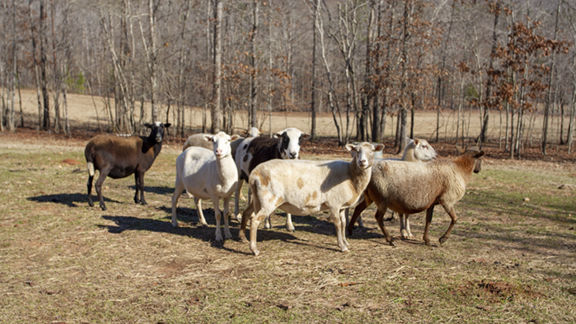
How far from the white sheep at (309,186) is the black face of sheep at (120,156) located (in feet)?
13.4

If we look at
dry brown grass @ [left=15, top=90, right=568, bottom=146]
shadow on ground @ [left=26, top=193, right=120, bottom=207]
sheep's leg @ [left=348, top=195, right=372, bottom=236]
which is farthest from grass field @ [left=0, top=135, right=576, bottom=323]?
dry brown grass @ [left=15, top=90, right=568, bottom=146]

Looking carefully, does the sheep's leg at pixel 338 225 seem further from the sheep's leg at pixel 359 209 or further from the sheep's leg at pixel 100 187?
the sheep's leg at pixel 100 187

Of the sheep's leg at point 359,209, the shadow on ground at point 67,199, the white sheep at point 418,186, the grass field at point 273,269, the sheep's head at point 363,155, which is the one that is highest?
the sheep's head at point 363,155

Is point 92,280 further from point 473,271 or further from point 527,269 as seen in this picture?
point 527,269

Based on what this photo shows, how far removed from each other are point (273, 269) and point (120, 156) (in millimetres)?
5595

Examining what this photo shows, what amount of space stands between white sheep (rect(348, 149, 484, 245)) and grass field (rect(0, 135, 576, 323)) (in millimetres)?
610

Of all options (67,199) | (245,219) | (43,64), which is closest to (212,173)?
(245,219)

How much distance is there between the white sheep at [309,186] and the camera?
285 inches

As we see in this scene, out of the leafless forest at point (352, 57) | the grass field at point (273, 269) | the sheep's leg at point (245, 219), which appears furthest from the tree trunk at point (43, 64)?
the sheep's leg at point (245, 219)

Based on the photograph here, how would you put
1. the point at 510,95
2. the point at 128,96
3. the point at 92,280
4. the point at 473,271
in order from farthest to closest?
the point at 128,96
the point at 510,95
the point at 473,271
the point at 92,280

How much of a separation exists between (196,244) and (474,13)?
27029mm

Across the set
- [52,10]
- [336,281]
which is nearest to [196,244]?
[336,281]

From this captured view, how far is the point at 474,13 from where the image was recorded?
28953 millimetres

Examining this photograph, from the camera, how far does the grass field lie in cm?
530
